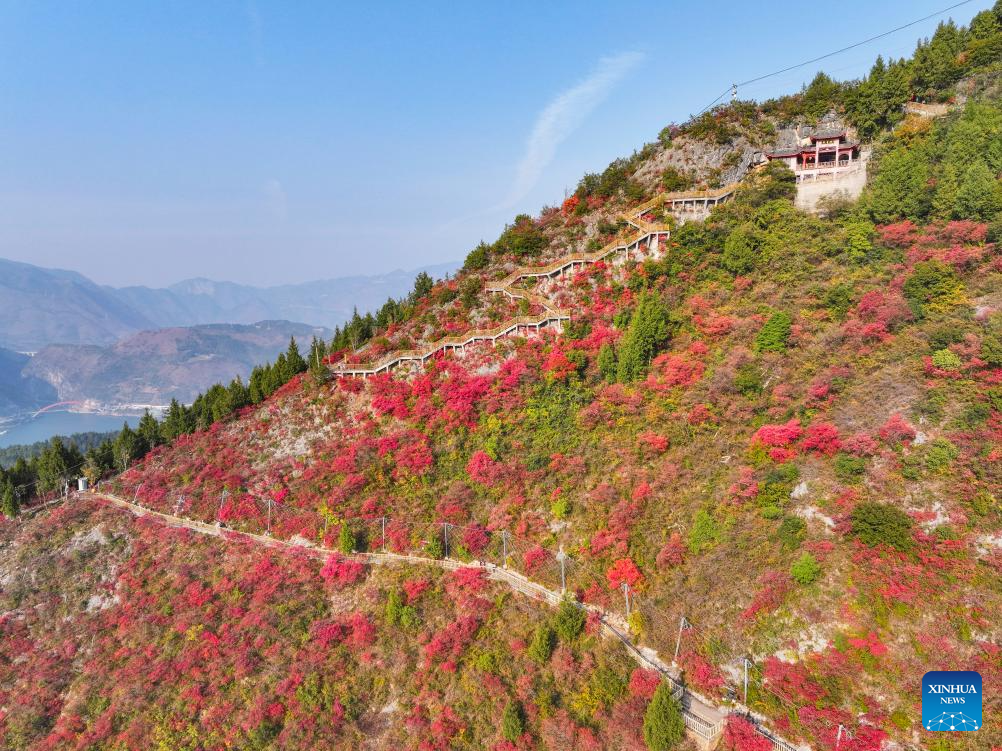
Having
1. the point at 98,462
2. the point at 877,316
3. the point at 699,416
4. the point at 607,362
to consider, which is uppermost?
the point at 877,316

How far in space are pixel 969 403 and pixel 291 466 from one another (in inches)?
1669

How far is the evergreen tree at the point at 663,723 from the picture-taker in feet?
64.3

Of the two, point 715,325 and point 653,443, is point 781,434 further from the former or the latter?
point 715,325

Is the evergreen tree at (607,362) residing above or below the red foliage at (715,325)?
below

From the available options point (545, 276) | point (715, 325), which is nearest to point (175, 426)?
point (545, 276)

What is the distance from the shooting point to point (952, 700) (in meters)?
17.3

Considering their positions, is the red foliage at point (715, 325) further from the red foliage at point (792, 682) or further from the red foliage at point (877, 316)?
the red foliage at point (792, 682)

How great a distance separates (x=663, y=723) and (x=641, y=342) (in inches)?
878

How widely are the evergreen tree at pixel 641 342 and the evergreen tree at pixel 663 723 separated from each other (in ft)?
64.9

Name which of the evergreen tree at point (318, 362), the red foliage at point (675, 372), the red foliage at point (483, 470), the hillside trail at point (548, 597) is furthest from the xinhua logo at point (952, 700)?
the evergreen tree at point (318, 362)

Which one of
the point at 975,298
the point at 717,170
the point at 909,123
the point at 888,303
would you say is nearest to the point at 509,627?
the point at 888,303

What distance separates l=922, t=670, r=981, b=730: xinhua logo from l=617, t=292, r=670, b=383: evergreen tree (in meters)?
21.2

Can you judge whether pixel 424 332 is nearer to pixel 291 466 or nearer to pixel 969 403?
pixel 291 466

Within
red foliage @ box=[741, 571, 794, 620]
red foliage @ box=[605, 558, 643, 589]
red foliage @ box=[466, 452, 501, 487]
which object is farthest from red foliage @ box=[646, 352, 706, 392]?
red foliage @ box=[741, 571, 794, 620]
